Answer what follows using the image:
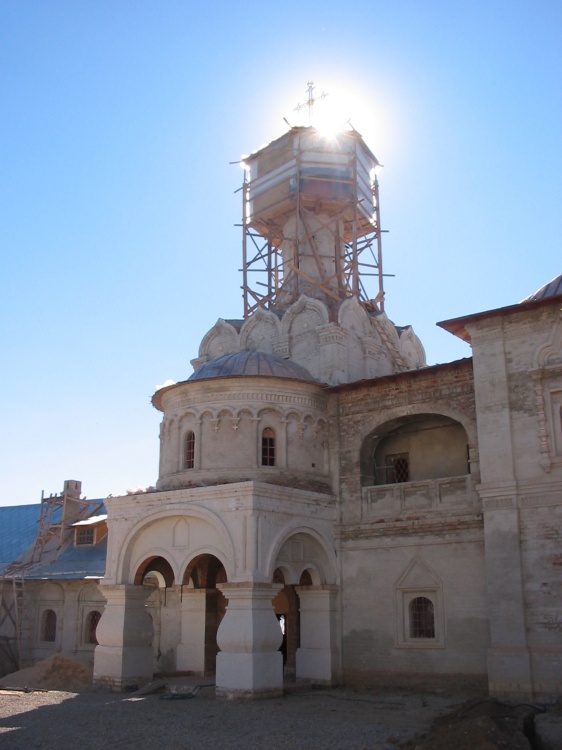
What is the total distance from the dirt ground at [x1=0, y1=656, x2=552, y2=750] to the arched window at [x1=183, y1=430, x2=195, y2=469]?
5442mm

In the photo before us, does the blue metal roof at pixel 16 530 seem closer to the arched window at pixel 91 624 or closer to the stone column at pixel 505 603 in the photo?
the arched window at pixel 91 624

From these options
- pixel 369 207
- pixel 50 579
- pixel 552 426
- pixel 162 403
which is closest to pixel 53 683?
pixel 50 579

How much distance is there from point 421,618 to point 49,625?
1523 centimetres

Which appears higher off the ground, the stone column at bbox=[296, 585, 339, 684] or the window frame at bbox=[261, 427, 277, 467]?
the window frame at bbox=[261, 427, 277, 467]

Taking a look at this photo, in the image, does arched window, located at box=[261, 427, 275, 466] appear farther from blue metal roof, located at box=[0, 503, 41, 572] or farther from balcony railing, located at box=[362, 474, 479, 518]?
blue metal roof, located at box=[0, 503, 41, 572]

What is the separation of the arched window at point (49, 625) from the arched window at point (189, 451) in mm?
10730

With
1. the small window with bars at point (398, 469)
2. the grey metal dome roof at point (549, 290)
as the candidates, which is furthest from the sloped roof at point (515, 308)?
the small window with bars at point (398, 469)

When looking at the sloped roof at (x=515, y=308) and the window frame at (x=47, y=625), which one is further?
the window frame at (x=47, y=625)

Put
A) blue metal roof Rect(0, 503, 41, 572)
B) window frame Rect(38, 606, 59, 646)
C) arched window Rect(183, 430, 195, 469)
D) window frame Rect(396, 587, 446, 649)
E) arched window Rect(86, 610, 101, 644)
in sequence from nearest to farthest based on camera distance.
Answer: window frame Rect(396, 587, 446, 649) < arched window Rect(183, 430, 195, 469) < arched window Rect(86, 610, 101, 644) < window frame Rect(38, 606, 59, 646) < blue metal roof Rect(0, 503, 41, 572)

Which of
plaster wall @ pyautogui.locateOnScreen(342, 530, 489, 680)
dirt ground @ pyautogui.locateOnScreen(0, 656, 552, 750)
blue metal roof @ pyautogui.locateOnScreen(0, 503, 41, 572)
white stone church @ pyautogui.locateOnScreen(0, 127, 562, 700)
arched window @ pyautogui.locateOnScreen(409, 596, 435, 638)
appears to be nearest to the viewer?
dirt ground @ pyautogui.locateOnScreen(0, 656, 552, 750)

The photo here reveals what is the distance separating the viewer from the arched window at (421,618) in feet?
61.9

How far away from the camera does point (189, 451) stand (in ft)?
70.1

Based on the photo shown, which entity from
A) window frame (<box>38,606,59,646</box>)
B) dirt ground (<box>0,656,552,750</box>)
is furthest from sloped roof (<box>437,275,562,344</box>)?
window frame (<box>38,606,59,646</box>)

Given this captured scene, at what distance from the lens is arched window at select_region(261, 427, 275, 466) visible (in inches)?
825
